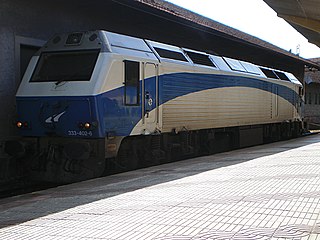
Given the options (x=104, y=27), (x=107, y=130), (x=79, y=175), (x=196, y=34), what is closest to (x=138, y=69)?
(x=107, y=130)

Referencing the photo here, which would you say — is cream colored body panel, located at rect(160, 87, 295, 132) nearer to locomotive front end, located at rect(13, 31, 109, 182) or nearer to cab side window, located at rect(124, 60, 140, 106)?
cab side window, located at rect(124, 60, 140, 106)

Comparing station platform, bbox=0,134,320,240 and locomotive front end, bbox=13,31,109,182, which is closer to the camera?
station platform, bbox=0,134,320,240

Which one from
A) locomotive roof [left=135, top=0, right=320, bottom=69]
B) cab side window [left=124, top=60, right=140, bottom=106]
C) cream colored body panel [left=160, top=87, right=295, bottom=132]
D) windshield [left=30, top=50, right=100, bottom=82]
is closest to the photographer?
windshield [left=30, top=50, right=100, bottom=82]

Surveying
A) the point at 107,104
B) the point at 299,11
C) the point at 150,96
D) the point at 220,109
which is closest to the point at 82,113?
the point at 107,104

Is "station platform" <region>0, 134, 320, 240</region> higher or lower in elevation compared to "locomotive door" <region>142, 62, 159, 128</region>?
lower

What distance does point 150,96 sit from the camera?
1030 centimetres

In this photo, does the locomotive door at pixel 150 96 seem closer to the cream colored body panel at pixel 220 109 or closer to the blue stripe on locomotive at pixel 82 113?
the blue stripe on locomotive at pixel 82 113

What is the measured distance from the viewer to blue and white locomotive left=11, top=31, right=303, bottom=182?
29.2 ft

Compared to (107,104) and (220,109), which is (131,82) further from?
(220,109)

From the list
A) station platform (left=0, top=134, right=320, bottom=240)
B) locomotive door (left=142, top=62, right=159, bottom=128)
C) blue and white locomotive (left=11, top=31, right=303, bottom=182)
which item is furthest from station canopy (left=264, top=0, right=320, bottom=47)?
station platform (left=0, top=134, right=320, bottom=240)

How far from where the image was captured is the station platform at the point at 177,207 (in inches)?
188

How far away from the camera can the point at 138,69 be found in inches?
386

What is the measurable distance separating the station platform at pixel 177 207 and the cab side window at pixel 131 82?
1.71m

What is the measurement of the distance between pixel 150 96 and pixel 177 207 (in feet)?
15.7
